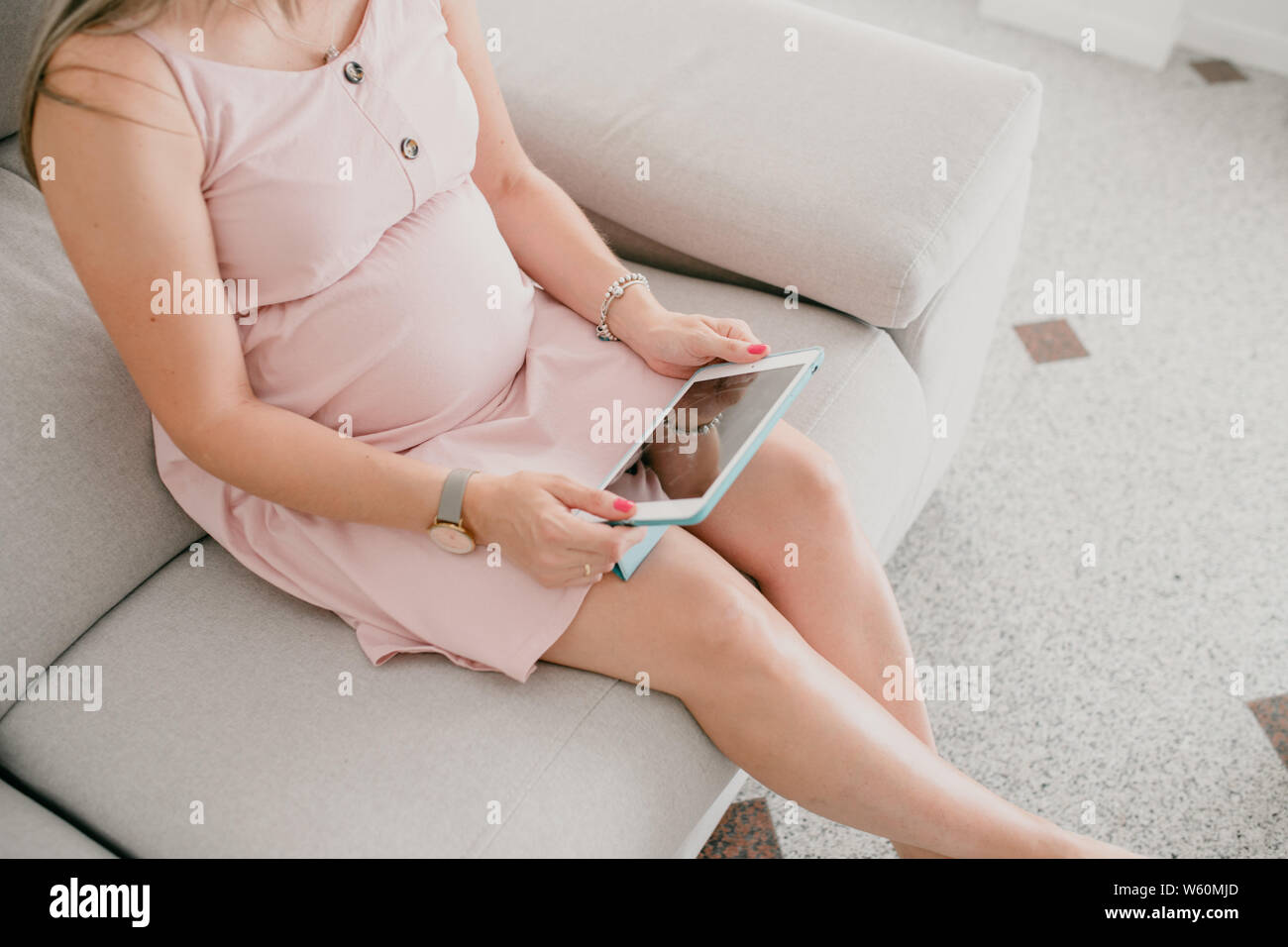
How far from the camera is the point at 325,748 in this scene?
2.87ft

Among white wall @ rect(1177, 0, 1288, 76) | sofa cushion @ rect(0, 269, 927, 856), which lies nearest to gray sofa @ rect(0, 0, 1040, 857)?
sofa cushion @ rect(0, 269, 927, 856)

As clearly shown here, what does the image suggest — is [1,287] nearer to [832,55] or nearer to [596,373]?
[596,373]

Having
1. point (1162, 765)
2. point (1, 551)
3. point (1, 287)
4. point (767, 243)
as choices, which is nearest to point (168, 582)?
point (1, 551)

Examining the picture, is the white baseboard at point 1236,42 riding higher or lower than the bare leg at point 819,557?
higher

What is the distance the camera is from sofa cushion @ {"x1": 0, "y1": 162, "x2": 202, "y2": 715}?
95 centimetres

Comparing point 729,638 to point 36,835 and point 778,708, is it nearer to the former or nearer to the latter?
point 778,708

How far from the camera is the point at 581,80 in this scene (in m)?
1.35

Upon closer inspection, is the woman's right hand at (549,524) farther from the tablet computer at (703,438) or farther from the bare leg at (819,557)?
the bare leg at (819,557)

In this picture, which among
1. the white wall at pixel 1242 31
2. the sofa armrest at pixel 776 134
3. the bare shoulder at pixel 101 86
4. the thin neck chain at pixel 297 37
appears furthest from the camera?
the white wall at pixel 1242 31

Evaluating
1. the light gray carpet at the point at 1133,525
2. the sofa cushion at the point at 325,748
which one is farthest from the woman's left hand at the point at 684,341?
the light gray carpet at the point at 1133,525

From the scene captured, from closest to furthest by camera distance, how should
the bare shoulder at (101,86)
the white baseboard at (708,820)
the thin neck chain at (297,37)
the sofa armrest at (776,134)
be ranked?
1. the bare shoulder at (101,86)
2. the thin neck chain at (297,37)
3. the white baseboard at (708,820)
4. the sofa armrest at (776,134)

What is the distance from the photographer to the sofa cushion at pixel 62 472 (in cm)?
95

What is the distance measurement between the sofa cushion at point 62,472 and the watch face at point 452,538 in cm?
36

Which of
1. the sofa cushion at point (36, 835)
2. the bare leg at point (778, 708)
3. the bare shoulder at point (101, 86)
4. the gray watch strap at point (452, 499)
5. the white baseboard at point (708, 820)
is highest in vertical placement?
the bare shoulder at point (101, 86)
